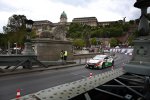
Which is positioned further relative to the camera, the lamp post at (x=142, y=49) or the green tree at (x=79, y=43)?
the green tree at (x=79, y=43)

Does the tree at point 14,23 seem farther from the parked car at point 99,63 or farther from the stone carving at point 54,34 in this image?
the parked car at point 99,63

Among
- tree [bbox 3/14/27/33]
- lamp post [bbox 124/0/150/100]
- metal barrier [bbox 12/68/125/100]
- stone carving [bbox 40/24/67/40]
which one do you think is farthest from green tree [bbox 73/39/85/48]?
metal barrier [bbox 12/68/125/100]

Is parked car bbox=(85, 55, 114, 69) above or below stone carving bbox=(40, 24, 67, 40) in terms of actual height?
below

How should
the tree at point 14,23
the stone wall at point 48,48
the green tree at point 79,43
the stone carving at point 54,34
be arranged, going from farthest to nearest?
the green tree at point 79,43 → the tree at point 14,23 → the stone carving at point 54,34 → the stone wall at point 48,48

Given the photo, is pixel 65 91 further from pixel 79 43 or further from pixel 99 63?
pixel 79 43

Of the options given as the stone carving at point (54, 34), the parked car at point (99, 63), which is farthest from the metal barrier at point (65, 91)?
the stone carving at point (54, 34)

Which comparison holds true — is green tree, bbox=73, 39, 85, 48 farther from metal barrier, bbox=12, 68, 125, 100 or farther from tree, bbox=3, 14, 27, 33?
metal barrier, bbox=12, 68, 125, 100

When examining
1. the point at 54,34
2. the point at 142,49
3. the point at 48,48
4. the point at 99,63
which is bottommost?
the point at 99,63

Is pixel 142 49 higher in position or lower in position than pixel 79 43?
lower

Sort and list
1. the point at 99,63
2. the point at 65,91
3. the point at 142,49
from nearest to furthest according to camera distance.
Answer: the point at 65,91 < the point at 142,49 < the point at 99,63

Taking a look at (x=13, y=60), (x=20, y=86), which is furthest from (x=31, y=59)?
(x=20, y=86)

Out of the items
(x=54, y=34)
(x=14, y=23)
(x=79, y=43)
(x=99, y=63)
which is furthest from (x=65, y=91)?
(x=79, y=43)

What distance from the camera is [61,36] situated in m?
31.0

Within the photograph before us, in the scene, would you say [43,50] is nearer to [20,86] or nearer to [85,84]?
[20,86]
